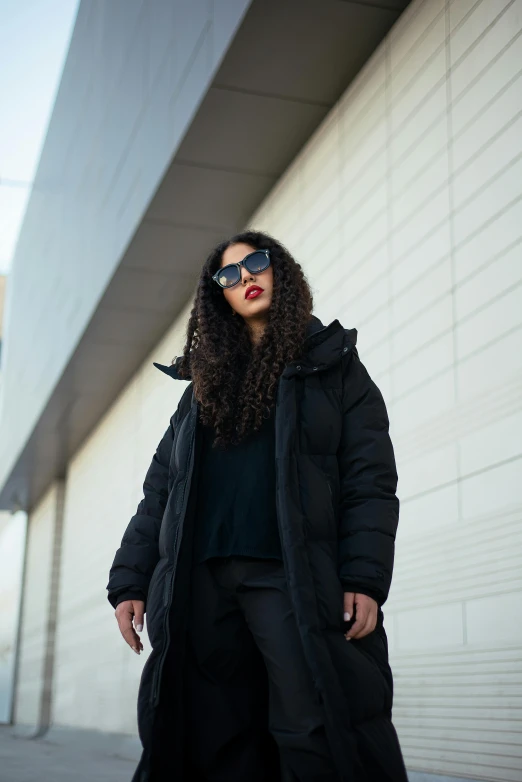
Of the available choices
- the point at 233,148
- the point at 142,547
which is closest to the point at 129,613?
the point at 142,547

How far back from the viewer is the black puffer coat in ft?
7.64

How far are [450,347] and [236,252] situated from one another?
1.40m

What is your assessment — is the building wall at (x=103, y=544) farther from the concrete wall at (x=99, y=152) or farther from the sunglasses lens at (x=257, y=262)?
the sunglasses lens at (x=257, y=262)

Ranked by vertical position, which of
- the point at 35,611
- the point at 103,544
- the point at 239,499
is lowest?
the point at 35,611

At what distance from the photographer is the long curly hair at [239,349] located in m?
2.74

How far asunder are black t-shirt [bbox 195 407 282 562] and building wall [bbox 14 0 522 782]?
124cm

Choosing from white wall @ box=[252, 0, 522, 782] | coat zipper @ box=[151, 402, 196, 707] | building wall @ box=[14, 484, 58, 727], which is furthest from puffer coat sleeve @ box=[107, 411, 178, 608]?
building wall @ box=[14, 484, 58, 727]

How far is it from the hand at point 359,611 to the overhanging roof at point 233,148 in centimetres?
333

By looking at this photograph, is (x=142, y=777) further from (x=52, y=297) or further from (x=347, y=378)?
(x=52, y=297)

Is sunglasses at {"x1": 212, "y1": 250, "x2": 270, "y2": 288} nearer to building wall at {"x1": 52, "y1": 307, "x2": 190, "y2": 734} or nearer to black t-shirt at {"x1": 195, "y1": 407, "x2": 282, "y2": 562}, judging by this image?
black t-shirt at {"x1": 195, "y1": 407, "x2": 282, "y2": 562}

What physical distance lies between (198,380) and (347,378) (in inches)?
16.5

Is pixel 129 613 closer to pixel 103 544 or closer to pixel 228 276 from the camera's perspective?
pixel 228 276

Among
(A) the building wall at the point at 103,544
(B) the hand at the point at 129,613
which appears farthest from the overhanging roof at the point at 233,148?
(B) the hand at the point at 129,613

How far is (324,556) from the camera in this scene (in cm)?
246
